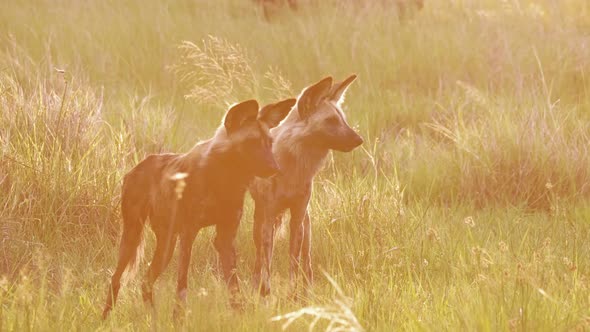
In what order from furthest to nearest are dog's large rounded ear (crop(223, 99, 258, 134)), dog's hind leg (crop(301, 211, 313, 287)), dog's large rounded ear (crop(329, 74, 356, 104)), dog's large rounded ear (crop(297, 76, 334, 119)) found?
dog's hind leg (crop(301, 211, 313, 287)), dog's large rounded ear (crop(329, 74, 356, 104)), dog's large rounded ear (crop(297, 76, 334, 119)), dog's large rounded ear (crop(223, 99, 258, 134))

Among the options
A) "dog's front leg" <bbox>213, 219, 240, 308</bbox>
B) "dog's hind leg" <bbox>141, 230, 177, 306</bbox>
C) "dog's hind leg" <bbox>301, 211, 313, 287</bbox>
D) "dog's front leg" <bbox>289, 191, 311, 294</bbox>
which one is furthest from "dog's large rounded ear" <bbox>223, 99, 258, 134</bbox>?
"dog's hind leg" <bbox>301, 211, 313, 287</bbox>

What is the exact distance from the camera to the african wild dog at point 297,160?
4.70 meters

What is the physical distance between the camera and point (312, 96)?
4.69m

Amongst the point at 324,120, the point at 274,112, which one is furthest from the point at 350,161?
the point at 274,112

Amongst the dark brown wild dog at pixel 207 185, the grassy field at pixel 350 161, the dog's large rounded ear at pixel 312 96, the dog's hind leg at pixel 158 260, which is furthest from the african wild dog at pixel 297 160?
the dog's hind leg at pixel 158 260

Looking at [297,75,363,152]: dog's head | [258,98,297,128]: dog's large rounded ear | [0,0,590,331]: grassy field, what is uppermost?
[258,98,297,128]: dog's large rounded ear

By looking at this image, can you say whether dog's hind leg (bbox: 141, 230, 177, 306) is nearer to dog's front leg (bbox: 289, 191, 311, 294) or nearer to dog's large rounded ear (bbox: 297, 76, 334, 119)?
dog's front leg (bbox: 289, 191, 311, 294)

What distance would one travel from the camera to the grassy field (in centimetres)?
416

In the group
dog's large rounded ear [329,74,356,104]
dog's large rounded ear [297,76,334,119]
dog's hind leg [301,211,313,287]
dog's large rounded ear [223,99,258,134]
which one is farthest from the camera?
dog's hind leg [301,211,313,287]

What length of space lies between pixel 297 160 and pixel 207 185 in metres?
0.92

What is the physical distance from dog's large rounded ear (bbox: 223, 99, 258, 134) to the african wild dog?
73cm

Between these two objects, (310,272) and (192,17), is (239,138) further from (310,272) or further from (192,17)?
(192,17)

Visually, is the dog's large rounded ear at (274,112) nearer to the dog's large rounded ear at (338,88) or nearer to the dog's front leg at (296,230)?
the dog's large rounded ear at (338,88)

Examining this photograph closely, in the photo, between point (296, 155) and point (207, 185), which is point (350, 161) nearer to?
point (296, 155)
